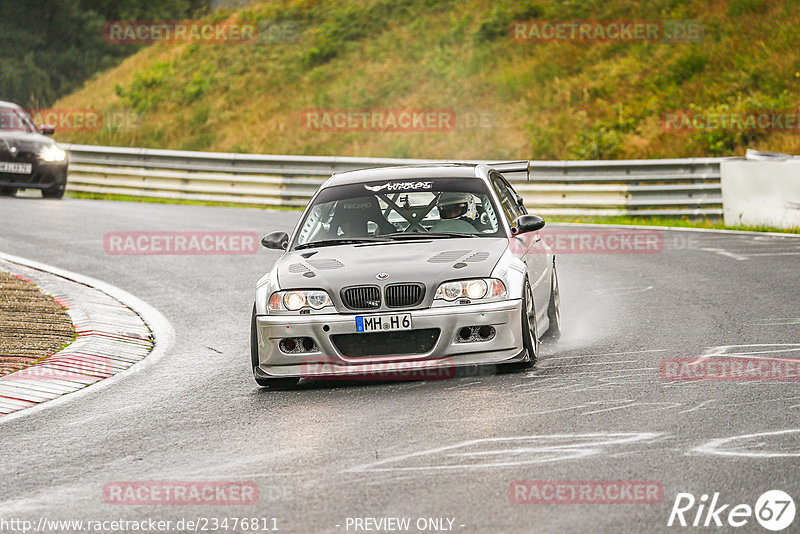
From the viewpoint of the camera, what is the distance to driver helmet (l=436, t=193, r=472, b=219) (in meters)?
9.03

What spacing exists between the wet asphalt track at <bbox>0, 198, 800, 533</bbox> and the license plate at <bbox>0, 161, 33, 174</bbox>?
41.6 feet

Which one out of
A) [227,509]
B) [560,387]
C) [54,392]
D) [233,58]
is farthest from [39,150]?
[233,58]

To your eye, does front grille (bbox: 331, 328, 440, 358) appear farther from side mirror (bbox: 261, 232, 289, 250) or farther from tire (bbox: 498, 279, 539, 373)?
side mirror (bbox: 261, 232, 289, 250)

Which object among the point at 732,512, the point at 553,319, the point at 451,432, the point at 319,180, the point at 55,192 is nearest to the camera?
the point at 732,512

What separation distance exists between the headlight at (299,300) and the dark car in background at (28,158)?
53.6ft

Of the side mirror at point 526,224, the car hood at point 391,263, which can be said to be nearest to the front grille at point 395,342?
the car hood at point 391,263

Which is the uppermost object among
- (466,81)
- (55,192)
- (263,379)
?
(466,81)

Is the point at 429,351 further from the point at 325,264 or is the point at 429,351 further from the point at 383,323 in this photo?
the point at 325,264

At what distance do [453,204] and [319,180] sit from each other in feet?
47.4

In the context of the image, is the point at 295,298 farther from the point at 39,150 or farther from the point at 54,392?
the point at 39,150

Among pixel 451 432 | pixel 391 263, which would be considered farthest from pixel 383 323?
pixel 451 432

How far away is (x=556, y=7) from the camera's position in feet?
125

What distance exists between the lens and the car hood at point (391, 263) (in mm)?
7836

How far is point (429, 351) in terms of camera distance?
7715mm
